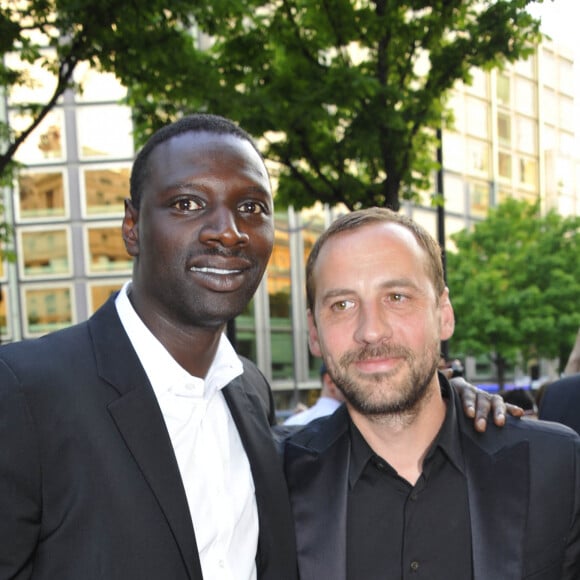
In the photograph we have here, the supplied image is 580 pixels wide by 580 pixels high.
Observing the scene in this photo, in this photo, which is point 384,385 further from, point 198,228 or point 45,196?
point 45,196

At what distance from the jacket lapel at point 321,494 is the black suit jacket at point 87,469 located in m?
0.58

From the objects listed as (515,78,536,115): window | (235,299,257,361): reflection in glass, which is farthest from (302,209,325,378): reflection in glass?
(515,78,536,115): window

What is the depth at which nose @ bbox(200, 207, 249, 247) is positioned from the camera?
2.39 metres

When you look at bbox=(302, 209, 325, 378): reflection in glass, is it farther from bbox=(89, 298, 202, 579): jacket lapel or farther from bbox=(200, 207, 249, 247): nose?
bbox=(89, 298, 202, 579): jacket lapel

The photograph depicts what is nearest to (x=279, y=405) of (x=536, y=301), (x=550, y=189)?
(x=536, y=301)

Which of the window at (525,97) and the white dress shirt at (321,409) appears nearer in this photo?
the white dress shirt at (321,409)

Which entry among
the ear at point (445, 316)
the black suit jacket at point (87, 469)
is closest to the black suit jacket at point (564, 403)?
the ear at point (445, 316)

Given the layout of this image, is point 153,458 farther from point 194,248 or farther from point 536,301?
point 536,301

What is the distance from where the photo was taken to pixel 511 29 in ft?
27.9

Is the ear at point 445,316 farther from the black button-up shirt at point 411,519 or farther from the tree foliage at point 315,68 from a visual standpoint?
the tree foliage at point 315,68

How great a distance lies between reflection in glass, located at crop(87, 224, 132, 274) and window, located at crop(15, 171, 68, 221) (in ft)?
5.77

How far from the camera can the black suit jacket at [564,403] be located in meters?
3.36

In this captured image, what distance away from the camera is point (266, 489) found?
2611mm

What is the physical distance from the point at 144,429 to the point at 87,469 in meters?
0.24
